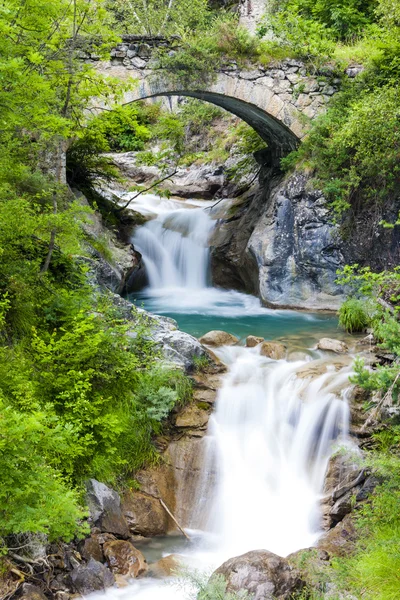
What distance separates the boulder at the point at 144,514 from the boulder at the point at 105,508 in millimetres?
141

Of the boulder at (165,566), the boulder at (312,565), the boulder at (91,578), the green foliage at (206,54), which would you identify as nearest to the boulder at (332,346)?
the boulder at (312,565)

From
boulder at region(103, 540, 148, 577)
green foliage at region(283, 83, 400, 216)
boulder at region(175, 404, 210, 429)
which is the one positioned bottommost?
boulder at region(103, 540, 148, 577)

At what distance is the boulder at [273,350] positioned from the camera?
23.6 feet

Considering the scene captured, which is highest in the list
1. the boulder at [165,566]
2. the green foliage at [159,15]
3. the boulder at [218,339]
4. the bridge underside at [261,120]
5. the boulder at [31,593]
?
the green foliage at [159,15]

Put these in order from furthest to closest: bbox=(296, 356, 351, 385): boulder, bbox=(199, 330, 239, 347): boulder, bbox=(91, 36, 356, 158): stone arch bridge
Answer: bbox=(91, 36, 356, 158): stone arch bridge < bbox=(199, 330, 239, 347): boulder < bbox=(296, 356, 351, 385): boulder

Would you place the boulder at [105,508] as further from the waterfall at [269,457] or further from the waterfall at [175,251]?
the waterfall at [175,251]

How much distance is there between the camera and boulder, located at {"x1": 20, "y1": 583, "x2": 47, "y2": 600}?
3174 millimetres

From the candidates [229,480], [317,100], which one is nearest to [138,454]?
[229,480]

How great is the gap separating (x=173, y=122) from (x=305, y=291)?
4175 mm

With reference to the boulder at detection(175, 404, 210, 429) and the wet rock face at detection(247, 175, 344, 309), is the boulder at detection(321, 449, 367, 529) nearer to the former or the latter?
the boulder at detection(175, 404, 210, 429)

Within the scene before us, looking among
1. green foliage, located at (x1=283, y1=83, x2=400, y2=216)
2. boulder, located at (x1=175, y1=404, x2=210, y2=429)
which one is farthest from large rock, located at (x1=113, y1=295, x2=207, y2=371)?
green foliage, located at (x1=283, y1=83, x2=400, y2=216)

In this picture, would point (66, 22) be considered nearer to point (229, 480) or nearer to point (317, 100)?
point (229, 480)

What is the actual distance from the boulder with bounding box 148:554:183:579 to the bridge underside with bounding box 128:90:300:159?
315 inches

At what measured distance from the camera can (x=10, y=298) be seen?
5.14 meters
